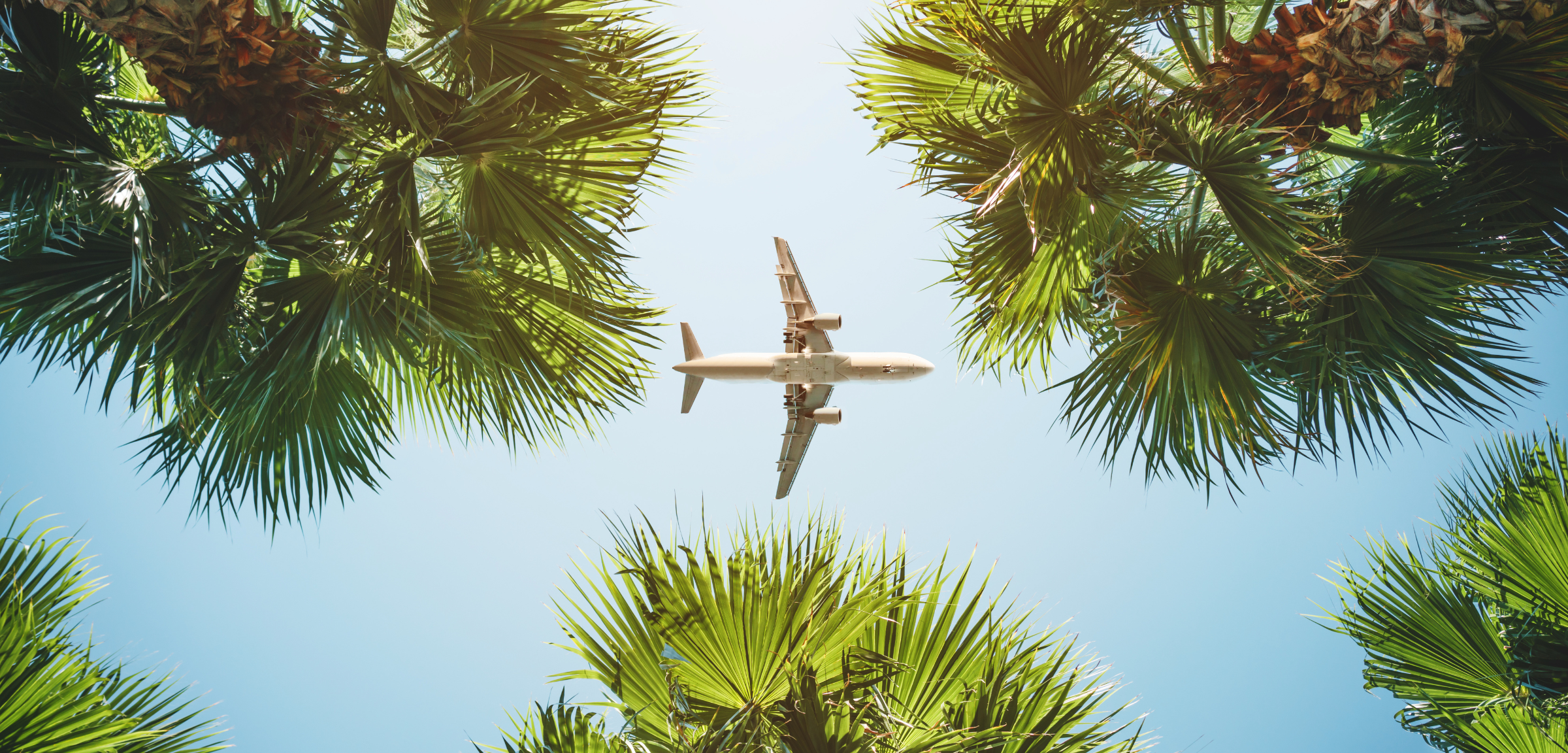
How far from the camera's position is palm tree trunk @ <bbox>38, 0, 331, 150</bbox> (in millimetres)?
4031

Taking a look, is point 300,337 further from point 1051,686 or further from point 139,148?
point 1051,686

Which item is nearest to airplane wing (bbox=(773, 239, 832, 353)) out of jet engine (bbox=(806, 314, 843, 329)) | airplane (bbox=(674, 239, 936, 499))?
airplane (bbox=(674, 239, 936, 499))

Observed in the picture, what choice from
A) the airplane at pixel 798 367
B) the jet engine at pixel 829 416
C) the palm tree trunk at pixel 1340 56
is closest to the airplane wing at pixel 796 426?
the airplane at pixel 798 367

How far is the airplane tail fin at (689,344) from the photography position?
36.4ft

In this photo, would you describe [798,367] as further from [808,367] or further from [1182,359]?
[1182,359]

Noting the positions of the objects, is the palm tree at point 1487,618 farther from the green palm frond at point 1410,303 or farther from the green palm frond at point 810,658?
the green palm frond at point 810,658

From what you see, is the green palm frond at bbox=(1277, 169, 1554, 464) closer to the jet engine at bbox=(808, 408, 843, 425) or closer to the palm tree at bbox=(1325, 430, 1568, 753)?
the palm tree at bbox=(1325, 430, 1568, 753)

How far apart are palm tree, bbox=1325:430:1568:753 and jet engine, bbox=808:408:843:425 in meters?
5.81

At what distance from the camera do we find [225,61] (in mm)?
4234

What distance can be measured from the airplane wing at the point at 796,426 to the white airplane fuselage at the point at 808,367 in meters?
0.38

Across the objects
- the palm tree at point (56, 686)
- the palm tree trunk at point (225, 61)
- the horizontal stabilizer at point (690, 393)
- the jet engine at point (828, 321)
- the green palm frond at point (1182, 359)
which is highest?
the jet engine at point (828, 321)

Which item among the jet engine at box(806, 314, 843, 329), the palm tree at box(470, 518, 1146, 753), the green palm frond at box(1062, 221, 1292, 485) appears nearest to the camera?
the palm tree at box(470, 518, 1146, 753)

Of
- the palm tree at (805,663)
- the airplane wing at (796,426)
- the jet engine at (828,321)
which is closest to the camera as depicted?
the palm tree at (805,663)

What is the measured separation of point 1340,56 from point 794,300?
7.32 m
